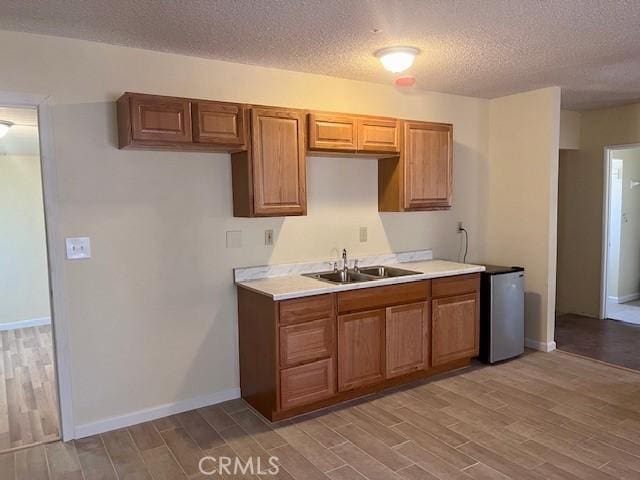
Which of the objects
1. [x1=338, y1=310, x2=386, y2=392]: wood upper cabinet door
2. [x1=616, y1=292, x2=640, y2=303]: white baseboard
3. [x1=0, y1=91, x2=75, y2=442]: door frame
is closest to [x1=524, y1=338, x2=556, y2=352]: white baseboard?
[x1=338, y1=310, x2=386, y2=392]: wood upper cabinet door

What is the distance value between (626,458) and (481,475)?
2.75ft

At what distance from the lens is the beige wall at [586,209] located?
17.8ft

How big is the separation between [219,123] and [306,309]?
4.27 feet

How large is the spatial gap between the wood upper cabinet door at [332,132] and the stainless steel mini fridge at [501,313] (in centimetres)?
167

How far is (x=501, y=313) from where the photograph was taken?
420cm

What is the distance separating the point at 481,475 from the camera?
256 cm

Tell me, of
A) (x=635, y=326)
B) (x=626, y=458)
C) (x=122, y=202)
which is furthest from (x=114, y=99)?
(x=635, y=326)

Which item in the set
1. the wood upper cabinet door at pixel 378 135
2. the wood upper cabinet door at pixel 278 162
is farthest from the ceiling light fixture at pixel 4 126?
the wood upper cabinet door at pixel 378 135

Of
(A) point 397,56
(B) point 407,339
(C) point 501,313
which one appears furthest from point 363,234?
(A) point 397,56

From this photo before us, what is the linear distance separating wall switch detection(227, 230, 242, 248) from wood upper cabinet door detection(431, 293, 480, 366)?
1567 millimetres

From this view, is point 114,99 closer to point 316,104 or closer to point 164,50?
point 164,50

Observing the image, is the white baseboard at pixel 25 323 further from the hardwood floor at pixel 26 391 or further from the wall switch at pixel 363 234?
the wall switch at pixel 363 234

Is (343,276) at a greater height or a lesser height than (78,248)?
lesser

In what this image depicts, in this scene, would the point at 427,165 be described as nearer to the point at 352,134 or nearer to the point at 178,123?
the point at 352,134
